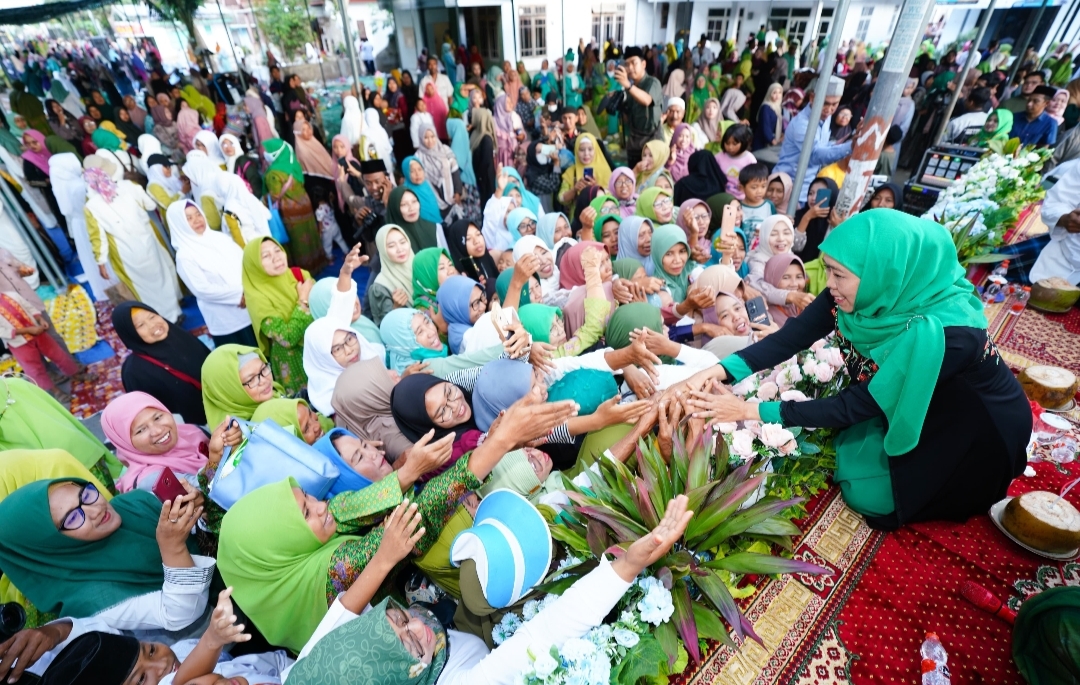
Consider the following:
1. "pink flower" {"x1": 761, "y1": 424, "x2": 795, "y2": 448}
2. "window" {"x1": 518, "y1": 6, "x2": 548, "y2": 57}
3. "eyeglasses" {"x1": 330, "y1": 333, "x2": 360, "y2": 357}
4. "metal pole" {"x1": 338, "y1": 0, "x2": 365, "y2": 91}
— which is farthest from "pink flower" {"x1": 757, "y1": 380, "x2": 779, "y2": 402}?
"window" {"x1": 518, "y1": 6, "x2": 548, "y2": 57}

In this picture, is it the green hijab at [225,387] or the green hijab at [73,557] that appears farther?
the green hijab at [225,387]

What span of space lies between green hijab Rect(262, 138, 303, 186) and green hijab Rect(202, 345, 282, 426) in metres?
3.84

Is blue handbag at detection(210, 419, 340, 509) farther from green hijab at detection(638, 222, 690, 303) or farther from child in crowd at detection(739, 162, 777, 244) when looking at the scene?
child in crowd at detection(739, 162, 777, 244)

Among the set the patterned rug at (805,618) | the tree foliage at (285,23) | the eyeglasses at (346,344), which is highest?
the tree foliage at (285,23)

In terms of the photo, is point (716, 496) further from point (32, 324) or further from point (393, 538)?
point (32, 324)

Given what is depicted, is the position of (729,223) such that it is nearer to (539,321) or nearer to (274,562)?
(539,321)

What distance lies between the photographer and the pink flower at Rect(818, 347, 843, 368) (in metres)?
2.32

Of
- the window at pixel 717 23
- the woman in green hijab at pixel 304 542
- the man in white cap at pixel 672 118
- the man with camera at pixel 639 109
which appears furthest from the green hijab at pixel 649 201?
the window at pixel 717 23

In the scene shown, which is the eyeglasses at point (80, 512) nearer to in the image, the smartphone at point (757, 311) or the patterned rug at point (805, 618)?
the patterned rug at point (805, 618)

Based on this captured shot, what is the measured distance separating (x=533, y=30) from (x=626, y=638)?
1862 cm

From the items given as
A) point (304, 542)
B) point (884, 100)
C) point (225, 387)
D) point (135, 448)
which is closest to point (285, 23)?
point (225, 387)

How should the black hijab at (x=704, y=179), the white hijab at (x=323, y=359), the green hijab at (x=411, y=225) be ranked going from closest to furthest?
the white hijab at (x=323, y=359) < the green hijab at (x=411, y=225) < the black hijab at (x=704, y=179)

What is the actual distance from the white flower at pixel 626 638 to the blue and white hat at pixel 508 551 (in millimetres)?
279

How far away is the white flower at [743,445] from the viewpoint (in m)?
1.87
